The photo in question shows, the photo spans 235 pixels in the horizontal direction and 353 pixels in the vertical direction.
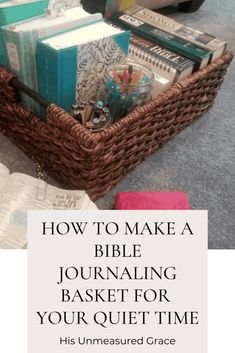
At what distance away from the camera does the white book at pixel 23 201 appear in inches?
30.2

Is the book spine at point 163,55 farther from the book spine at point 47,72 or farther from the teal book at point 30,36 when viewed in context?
the book spine at point 47,72

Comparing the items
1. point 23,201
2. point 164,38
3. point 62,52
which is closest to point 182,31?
point 164,38

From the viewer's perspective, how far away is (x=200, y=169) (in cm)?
106

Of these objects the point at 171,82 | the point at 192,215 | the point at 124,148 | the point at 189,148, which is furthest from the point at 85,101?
the point at 192,215

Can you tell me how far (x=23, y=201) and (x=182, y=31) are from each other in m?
0.72

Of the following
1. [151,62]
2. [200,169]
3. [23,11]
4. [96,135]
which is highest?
[23,11]

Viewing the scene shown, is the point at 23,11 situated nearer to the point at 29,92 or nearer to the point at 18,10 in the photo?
the point at 18,10

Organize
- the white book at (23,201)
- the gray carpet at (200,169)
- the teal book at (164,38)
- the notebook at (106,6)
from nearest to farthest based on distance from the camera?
the white book at (23,201)
the gray carpet at (200,169)
the teal book at (164,38)
the notebook at (106,6)

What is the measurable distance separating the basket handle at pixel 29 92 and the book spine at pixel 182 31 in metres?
0.52

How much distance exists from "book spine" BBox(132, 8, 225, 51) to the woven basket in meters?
0.06

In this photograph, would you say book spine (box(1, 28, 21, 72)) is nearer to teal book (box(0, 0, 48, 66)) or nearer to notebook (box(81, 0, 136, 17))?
teal book (box(0, 0, 48, 66))

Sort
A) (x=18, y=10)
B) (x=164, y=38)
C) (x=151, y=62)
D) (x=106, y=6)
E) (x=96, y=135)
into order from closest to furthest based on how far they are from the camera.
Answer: (x=96, y=135), (x=18, y=10), (x=151, y=62), (x=164, y=38), (x=106, y=6)

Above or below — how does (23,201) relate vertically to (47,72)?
below

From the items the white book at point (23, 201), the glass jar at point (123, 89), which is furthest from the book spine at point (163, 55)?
the white book at point (23, 201)
